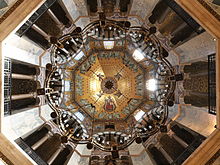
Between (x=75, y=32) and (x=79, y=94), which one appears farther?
(x=79, y=94)

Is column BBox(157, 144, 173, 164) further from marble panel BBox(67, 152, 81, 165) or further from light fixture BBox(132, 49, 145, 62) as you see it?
light fixture BBox(132, 49, 145, 62)

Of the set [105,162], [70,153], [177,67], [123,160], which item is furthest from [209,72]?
[70,153]

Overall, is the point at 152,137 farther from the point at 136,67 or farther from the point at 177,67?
the point at 136,67

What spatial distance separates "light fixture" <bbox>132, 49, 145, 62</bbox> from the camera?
11416mm

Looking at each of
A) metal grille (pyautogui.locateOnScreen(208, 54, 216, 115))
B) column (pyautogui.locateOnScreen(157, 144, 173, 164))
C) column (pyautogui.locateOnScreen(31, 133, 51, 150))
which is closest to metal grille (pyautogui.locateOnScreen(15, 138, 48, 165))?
column (pyautogui.locateOnScreen(31, 133, 51, 150))

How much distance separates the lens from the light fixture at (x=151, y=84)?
37.3 ft

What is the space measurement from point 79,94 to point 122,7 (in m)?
6.20

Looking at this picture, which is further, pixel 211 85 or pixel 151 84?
pixel 151 84

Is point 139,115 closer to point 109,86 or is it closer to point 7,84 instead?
point 109,86

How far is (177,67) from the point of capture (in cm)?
942

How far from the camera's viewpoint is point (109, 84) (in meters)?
12.7

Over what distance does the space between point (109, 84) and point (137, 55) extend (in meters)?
2.67

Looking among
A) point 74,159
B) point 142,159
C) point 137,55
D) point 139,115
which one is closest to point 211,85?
point 142,159

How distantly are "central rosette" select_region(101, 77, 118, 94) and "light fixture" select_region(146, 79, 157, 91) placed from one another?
2135mm
